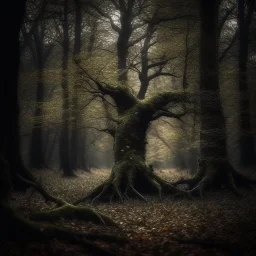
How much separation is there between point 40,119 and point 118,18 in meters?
9.23

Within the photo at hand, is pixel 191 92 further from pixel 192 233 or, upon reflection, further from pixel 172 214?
pixel 192 233

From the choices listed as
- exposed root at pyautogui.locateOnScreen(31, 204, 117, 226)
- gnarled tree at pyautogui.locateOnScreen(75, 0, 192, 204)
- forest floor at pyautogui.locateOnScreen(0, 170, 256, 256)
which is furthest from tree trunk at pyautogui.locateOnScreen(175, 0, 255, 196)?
exposed root at pyautogui.locateOnScreen(31, 204, 117, 226)

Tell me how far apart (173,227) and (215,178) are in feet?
18.4

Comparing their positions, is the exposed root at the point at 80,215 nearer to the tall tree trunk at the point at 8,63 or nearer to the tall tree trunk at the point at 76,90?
the tall tree trunk at the point at 8,63

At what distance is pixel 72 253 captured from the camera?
17.7 ft

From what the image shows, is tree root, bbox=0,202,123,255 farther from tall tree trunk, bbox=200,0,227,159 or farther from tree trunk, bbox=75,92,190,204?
tall tree trunk, bbox=200,0,227,159

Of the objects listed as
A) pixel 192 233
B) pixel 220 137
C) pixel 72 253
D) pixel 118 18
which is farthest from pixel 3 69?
pixel 118 18

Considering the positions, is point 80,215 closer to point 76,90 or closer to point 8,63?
point 8,63

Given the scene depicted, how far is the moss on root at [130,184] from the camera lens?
11.7 m

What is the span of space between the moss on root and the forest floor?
0.43 m

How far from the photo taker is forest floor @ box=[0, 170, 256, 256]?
5.68 metres

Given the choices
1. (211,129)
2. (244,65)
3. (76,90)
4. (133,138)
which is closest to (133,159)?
(133,138)

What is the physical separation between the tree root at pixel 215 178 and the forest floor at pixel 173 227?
1.77ft

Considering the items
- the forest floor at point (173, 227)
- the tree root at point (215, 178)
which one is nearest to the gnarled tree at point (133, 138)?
the forest floor at point (173, 227)
